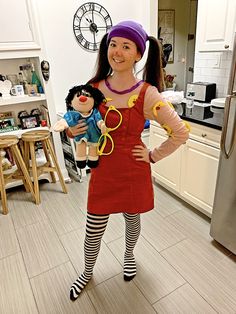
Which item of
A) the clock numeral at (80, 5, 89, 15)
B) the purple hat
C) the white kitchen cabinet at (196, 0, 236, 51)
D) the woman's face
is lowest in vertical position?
the woman's face

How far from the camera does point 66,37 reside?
2.56 meters

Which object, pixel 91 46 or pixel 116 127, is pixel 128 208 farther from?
pixel 91 46

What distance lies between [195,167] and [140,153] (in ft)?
3.24

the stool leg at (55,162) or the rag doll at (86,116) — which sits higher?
the rag doll at (86,116)

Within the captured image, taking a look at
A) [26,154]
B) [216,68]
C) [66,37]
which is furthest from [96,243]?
[66,37]

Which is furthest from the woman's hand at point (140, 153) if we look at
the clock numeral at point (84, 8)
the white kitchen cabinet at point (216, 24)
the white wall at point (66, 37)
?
the clock numeral at point (84, 8)

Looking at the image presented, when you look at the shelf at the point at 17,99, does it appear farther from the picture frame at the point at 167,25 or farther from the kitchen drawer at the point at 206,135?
the picture frame at the point at 167,25

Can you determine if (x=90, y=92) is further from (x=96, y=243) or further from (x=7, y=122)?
(x=7, y=122)

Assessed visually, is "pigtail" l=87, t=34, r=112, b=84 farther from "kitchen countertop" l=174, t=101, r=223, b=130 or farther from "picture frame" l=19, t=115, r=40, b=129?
"picture frame" l=19, t=115, r=40, b=129

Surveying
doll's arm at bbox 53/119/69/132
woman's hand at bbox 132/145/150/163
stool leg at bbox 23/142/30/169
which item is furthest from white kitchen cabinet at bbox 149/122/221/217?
stool leg at bbox 23/142/30/169

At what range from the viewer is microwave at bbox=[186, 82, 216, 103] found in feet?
7.59

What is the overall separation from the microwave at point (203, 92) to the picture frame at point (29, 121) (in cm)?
165

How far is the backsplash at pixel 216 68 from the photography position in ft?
7.47

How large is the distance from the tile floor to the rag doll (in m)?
0.90
